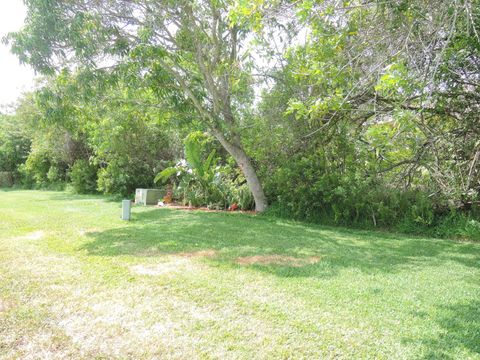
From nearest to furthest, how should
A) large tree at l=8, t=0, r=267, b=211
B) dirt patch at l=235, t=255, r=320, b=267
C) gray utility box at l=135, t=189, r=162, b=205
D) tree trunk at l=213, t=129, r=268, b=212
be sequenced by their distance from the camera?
dirt patch at l=235, t=255, r=320, b=267
large tree at l=8, t=0, r=267, b=211
tree trunk at l=213, t=129, r=268, b=212
gray utility box at l=135, t=189, r=162, b=205

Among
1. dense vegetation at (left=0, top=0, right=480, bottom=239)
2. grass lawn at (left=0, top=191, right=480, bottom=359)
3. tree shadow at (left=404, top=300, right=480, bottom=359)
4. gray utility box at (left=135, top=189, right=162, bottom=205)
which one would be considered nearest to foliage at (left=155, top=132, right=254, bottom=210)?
dense vegetation at (left=0, top=0, right=480, bottom=239)

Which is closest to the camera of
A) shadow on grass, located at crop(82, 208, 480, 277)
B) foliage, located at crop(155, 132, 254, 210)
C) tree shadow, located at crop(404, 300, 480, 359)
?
tree shadow, located at crop(404, 300, 480, 359)

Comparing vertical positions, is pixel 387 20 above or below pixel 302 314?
above

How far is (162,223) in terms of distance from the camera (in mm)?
8273

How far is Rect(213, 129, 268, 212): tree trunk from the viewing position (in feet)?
33.6

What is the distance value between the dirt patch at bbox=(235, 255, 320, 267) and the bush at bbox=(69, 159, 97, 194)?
1493cm

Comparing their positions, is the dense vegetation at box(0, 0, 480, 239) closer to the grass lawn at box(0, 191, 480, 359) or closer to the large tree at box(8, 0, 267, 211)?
the large tree at box(8, 0, 267, 211)

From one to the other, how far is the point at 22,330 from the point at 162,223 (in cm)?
546

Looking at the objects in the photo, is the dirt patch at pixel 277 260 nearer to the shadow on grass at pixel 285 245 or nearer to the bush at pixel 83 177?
the shadow on grass at pixel 285 245

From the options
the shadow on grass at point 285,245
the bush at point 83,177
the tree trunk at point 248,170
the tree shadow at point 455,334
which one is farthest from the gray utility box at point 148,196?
the tree shadow at point 455,334

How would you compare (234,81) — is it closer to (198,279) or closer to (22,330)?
(198,279)

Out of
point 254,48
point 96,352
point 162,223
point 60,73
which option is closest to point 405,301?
point 96,352

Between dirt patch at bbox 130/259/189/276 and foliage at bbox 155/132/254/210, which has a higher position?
foliage at bbox 155/132/254/210

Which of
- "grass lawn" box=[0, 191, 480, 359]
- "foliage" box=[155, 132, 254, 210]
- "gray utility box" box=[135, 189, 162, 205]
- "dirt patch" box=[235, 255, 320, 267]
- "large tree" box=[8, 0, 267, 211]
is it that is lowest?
"grass lawn" box=[0, 191, 480, 359]
